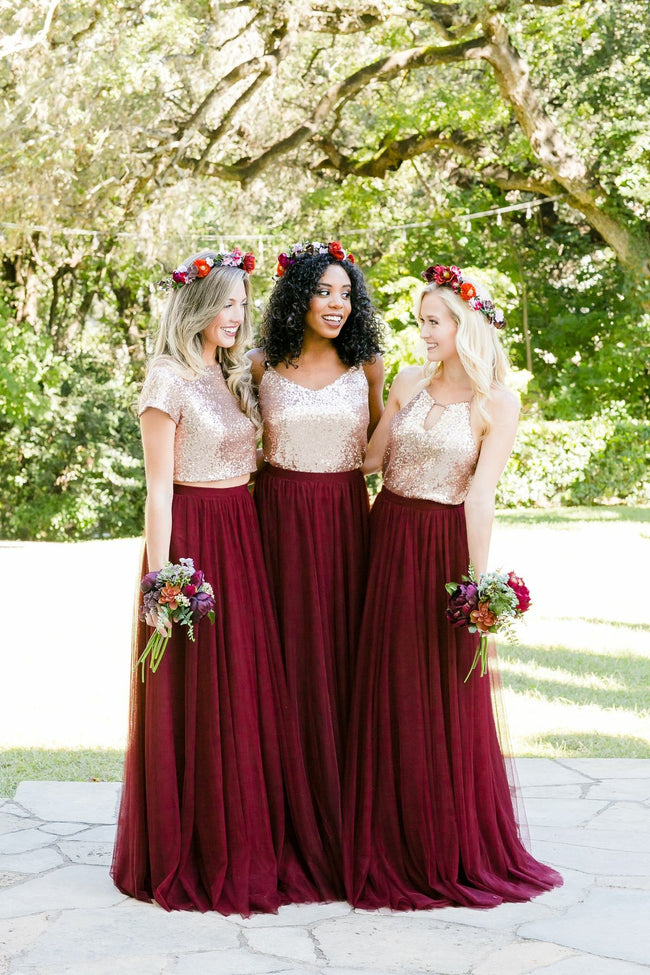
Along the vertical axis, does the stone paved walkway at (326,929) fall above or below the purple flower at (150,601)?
below

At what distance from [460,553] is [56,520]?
16109 millimetres

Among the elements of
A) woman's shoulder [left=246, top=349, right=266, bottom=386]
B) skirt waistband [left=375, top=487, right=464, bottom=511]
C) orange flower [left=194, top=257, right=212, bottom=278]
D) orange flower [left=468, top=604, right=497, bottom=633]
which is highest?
orange flower [left=194, top=257, right=212, bottom=278]

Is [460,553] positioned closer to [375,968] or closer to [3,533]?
[375,968]

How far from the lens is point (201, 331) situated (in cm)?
398

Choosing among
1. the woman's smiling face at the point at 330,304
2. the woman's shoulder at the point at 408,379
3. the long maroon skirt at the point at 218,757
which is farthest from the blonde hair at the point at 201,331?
the woman's shoulder at the point at 408,379

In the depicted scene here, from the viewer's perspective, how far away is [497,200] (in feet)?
71.6

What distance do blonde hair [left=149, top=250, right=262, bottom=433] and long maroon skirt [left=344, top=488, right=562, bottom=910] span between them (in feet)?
2.22

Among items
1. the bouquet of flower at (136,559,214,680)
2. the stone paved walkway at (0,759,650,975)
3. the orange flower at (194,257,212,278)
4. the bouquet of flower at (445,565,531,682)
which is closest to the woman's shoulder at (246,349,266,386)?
the orange flower at (194,257,212,278)

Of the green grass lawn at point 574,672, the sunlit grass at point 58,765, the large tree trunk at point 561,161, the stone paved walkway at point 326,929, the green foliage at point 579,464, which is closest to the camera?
the stone paved walkway at point 326,929


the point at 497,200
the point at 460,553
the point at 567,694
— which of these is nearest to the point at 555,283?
the point at 497,200

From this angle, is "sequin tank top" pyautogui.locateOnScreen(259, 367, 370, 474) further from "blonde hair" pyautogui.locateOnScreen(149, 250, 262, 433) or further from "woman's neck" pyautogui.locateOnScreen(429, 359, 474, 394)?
"woman's neck" pyautogui.locateOnScreen(429, 359, 474, 394)

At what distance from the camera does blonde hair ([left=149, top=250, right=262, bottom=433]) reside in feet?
12.9

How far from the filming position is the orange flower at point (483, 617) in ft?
12.0

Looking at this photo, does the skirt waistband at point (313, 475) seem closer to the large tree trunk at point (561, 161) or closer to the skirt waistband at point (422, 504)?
the skirt waistband at point (422, 504)
